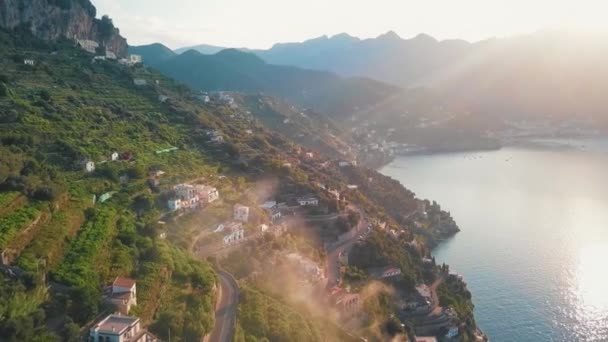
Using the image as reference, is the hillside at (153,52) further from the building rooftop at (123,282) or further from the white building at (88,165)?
the building rooftop at (123,282)

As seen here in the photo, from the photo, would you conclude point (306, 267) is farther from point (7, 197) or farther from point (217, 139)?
point (217, 139)

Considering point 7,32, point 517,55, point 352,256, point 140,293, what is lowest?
point 352,256

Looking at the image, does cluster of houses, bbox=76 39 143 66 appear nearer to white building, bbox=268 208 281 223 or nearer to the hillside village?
the hillside village

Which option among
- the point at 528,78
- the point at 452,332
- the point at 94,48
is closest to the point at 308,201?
the point at 452,332

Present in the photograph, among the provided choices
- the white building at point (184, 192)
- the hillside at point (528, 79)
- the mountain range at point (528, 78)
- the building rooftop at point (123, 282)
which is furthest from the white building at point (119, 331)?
the mountain range at point (528, 78)

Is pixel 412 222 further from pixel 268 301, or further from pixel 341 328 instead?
pixel 268 301

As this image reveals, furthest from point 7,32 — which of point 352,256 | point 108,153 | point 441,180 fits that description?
point 441,180
